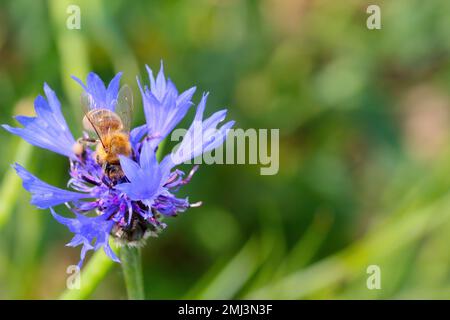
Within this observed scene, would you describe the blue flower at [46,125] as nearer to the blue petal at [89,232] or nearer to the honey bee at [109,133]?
the honey bee at [109,133]

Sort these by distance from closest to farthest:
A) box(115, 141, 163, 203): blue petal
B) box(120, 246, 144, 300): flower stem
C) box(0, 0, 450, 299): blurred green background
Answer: box(115, 141, 163, 203): blue petal → box(120, 246, 144, 300): flower stem → box(0, 0, 450, 299): blurred green background

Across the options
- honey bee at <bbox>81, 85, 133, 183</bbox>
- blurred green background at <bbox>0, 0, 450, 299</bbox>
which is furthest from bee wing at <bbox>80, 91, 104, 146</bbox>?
blurred green background at <bbox>0, 0, 450, 299</bbox>

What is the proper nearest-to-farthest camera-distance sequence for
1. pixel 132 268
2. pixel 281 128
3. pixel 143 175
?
pixel 143 175 → pixel 132 268 → pixel 281 128

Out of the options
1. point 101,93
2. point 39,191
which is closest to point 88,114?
point 101,93

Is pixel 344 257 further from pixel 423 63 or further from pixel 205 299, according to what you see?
pixel 423 63

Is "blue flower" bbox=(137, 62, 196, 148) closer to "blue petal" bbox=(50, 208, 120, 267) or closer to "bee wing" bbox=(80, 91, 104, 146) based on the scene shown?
"bee wing" bbox=(80, 91, 104, 146)

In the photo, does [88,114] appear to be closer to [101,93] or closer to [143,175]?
[101,93]

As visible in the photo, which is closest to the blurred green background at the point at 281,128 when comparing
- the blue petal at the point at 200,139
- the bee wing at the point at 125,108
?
the bee wing at the point at 125,108
